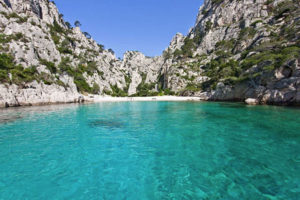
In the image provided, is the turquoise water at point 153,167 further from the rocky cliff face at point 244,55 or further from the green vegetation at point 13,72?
the green vegetation at point 13,72

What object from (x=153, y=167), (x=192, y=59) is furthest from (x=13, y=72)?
(x=192, y=59)

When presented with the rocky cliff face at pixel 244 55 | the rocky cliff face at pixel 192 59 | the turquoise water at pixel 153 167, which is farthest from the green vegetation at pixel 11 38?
the rocky cliff face at pixel 244 55

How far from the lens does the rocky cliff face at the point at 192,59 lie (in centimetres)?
3459

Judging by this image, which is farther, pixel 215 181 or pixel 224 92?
pixel 224 92

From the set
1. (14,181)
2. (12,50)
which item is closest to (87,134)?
(14,181)

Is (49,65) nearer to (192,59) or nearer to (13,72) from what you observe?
(13,72)

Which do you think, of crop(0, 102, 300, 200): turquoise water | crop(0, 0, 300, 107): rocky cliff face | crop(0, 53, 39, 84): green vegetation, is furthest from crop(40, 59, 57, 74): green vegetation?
crop(0, 102, 300, 200): turquoise water

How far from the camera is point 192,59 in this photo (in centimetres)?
9219

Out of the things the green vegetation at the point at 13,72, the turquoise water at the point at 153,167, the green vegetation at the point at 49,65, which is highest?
the green vegetation at the point at 49,65

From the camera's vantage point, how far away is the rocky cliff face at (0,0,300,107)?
3459 centimetres

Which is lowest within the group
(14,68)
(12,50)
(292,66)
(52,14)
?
(292,66)

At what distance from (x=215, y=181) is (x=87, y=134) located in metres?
10.6

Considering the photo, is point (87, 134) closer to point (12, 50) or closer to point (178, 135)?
point (178, 135)

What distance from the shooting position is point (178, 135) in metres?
11.9
